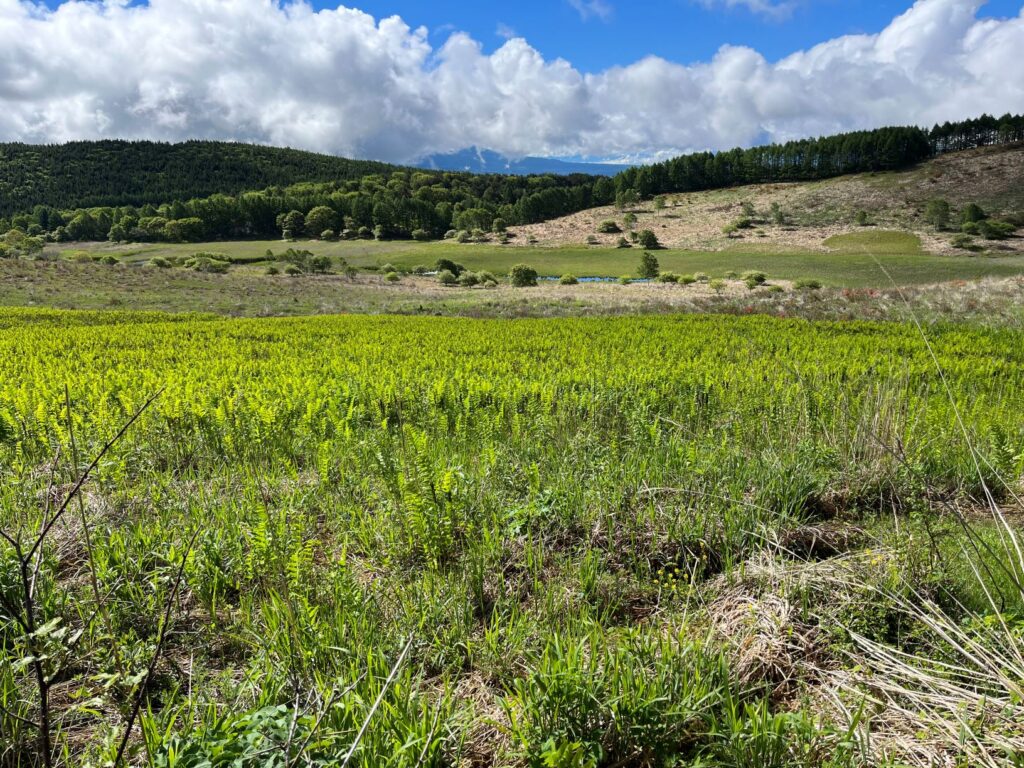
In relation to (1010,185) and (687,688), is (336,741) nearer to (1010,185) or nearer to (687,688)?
(687,688)

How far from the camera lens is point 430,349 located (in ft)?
46.0

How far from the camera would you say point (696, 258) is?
72.7m

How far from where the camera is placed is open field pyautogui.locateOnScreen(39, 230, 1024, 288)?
48625mm

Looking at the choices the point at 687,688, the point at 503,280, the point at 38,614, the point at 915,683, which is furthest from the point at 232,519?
the point at 503,280

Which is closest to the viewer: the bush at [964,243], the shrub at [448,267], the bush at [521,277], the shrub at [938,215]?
the bush at [521,277]

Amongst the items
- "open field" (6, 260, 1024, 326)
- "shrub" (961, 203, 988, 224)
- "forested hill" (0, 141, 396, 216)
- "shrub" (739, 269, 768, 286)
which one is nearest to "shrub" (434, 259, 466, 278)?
"open field" (6, 260, 1024, 326)

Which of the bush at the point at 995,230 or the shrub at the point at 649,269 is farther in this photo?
the bush at the point at 995,230

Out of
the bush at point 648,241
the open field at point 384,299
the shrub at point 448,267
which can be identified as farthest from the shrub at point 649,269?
the bush at point 648,241

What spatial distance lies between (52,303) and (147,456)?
32.1 metres

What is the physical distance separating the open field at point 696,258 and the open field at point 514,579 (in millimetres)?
41644

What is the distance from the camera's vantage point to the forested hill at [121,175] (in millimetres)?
153000

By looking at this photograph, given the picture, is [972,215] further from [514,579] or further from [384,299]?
[514,579]

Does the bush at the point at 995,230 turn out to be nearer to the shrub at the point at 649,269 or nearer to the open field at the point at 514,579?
the shrub at the point at 649,269

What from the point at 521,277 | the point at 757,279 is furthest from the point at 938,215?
the point at 521,277
